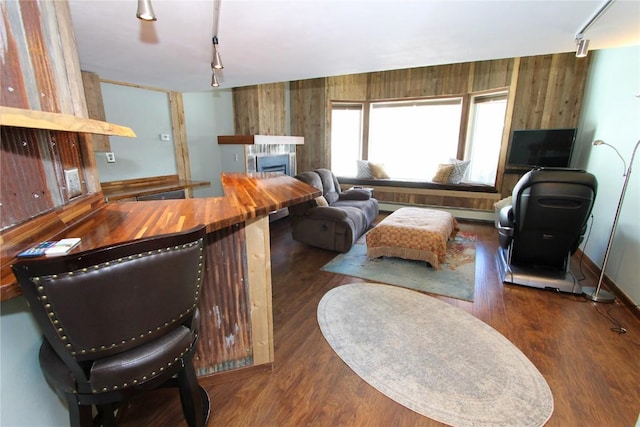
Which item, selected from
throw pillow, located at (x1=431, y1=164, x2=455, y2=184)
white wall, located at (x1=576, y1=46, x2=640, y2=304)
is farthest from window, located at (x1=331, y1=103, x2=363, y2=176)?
white wall, located at (x1=576, y1=46, x2=640, y2=304)

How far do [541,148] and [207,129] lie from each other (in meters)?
5.06

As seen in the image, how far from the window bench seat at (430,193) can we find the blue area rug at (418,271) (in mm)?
1526

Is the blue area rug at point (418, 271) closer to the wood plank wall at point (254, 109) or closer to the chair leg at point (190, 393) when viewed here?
the chair leg at point (190, 393)

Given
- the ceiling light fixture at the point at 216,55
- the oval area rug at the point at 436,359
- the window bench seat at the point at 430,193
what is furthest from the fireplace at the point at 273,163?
the oval area rug at the point at 436,359

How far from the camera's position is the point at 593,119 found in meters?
3.66

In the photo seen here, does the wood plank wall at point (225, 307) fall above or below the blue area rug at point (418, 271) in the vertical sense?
above

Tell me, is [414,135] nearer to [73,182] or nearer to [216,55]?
[216,55]

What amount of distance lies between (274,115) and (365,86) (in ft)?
6.21

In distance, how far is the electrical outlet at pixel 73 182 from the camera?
4.25ft

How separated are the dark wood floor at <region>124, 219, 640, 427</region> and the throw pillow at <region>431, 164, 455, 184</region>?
2.67 m

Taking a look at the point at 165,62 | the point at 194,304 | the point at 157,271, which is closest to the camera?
the point at 157,271

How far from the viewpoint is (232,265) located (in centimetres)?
155

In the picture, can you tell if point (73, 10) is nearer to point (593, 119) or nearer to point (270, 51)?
point (270, 51)

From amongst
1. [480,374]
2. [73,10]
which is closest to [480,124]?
[480,374]
